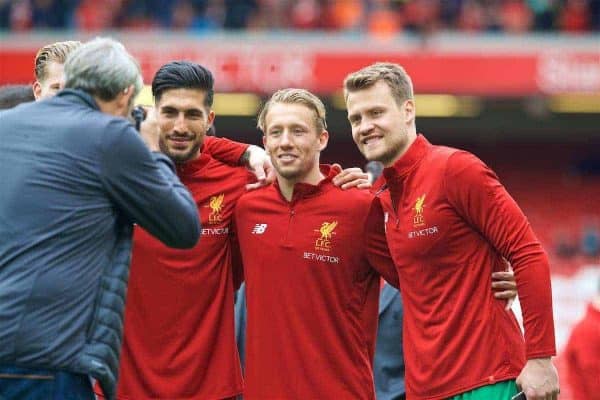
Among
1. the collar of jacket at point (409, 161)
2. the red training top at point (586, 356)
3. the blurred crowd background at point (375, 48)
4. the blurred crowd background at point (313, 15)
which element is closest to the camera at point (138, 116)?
the collar of jacket at point (409, 161)

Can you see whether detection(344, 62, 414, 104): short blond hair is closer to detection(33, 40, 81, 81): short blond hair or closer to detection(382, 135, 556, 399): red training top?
detection(382, 135, 556, 399): red training top

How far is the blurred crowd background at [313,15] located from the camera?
2047 centimetres

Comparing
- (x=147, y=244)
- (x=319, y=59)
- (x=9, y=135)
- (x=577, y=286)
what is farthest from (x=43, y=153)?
(x=319, y=59)

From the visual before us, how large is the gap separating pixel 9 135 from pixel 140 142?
439mm

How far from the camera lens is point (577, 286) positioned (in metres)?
16.0

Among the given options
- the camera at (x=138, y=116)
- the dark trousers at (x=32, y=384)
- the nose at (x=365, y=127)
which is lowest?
the dark trousers at (x=32, y=384)

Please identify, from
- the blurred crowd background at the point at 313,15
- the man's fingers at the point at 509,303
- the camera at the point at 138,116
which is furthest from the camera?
the blurred crowd background at the point at 313,15

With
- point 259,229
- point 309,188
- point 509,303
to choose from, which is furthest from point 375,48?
point 509,303

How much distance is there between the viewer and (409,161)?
5.06m

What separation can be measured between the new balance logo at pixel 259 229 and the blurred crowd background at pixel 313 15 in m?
15.3

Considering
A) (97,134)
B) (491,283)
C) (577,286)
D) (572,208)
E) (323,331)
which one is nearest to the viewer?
(97,134)

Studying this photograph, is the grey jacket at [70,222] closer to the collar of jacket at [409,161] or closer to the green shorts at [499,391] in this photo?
the collar of jacket at [409,161]

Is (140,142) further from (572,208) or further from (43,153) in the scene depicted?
(572,208)

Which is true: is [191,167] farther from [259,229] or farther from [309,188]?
[309,188]
